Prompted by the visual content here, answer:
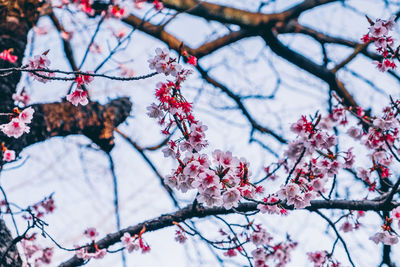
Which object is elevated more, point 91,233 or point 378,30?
point 378,30

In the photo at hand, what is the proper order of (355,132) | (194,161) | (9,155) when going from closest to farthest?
(194,161) → (9,155) → (355,132)

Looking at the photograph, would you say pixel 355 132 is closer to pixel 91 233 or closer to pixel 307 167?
pixel 307 167

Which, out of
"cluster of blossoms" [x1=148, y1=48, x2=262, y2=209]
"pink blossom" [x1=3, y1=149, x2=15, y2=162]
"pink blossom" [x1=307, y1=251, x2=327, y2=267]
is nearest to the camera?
"cluster of blossoms" [x1=148, y1=48, x2=262, y2=209]

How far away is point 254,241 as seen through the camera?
285 cm

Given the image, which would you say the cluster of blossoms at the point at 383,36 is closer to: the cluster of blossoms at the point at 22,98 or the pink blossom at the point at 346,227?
the pink blossom at the point at 346,227

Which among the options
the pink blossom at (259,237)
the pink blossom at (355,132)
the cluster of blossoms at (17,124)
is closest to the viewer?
the cluster of blossoms at (17,124)

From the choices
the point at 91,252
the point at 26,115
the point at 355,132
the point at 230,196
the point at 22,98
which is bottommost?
the point at 230,196

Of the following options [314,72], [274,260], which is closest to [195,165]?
[274,260]

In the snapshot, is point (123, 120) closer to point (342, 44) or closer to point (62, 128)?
point (62, 128)

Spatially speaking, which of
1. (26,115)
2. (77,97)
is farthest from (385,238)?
(26,115)


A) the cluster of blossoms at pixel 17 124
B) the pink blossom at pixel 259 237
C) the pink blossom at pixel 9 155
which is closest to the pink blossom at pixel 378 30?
the pink blossom at pixel 259 237

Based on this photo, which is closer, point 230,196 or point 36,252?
point 230,196

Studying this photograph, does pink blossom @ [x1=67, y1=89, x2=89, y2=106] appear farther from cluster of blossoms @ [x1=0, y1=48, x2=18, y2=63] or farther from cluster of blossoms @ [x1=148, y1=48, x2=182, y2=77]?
cluster of blossoms @ [x1=0, y1=48, x2=18, y2=63]

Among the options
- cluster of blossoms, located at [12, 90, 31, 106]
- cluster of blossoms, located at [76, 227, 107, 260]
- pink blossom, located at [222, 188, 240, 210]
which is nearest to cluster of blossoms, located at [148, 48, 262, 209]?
pink blossom, located at [222, 188, 240, 210]
